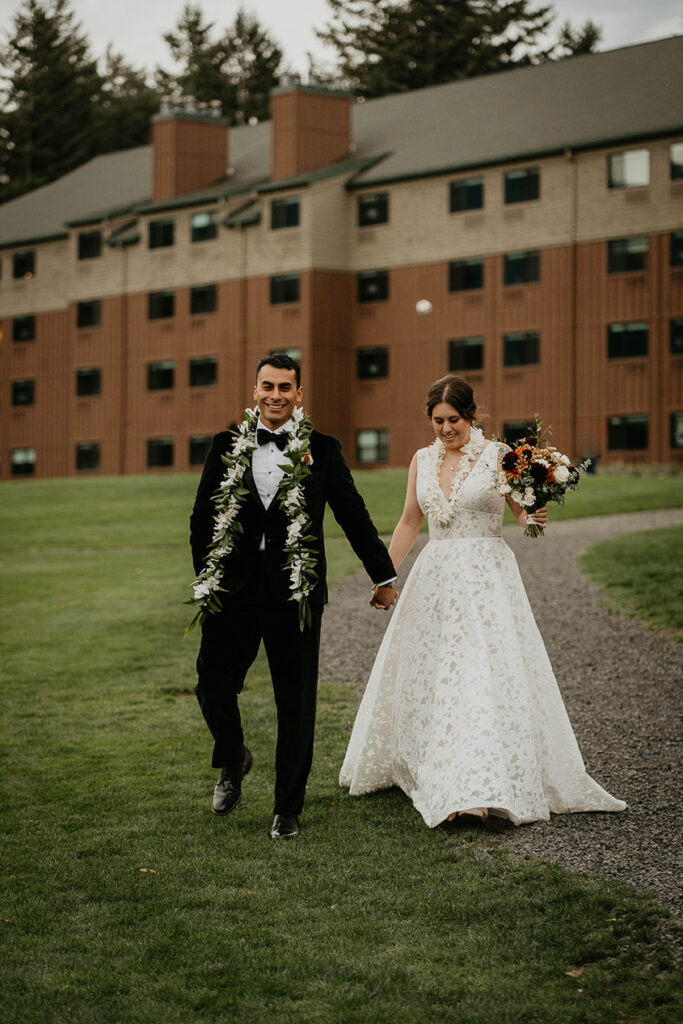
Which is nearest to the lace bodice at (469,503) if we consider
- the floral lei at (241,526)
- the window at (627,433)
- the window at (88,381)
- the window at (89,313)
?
the floral lei at (241,526)

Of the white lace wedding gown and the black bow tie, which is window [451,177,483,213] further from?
the black bow tie

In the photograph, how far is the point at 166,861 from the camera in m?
6.05

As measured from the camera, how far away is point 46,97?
A: 239ft

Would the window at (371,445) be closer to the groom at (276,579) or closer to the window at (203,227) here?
the window at (203,227)

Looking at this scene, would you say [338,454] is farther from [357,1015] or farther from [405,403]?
[405,403]

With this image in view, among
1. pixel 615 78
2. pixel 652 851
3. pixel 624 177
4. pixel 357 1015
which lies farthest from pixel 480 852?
pixel 615 78

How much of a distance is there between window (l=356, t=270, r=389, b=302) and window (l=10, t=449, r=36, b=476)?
51.6 ft

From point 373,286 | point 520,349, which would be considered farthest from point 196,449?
point 520,349

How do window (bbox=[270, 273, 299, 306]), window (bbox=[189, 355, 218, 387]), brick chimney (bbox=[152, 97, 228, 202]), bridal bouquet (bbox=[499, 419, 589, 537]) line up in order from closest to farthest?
bridal bouquet (bbox=[499, 419, 589, 537]), window (bbox=[270, 273, 299, 306]), window (bbox=[189, 355, 218, 387]), brick chimney (bbox=[152, 97, 228, 202])

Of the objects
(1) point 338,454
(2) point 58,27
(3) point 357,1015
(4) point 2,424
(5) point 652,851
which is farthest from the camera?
(2) point 58,27

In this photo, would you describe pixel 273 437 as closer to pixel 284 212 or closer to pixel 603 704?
pixel 603 704

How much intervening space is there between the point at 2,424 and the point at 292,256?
15745 mm

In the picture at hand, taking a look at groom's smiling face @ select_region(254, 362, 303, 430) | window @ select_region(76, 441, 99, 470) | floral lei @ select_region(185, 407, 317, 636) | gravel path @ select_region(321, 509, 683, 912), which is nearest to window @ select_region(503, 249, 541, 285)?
window @ select_region(76, 441, 99, 470)

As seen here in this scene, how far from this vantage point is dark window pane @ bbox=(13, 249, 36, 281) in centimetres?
5303
